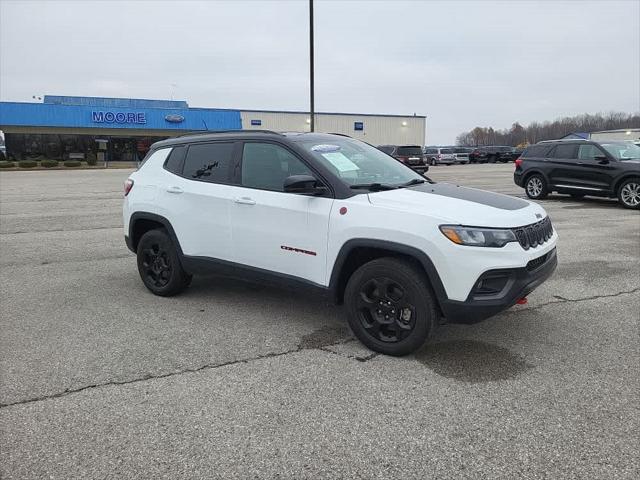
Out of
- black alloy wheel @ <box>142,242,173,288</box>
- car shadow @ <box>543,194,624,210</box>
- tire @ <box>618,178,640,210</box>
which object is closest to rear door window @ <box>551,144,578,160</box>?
car shadow @ <box>543,194,624,210</box>

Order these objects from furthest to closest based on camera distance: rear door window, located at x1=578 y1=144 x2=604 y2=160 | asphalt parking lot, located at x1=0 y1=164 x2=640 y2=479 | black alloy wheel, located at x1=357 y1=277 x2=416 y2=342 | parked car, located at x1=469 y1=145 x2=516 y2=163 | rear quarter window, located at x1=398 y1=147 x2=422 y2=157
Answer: parked car, located at x1=469 y1=145 x2=516 y2=163 → rear quarter window, located at x1=398 y1=147 x2=422 y2=157 → rear door window, located at x1=578 y1=144 x2=604 y2=160 → black alloy wheel, located at x1=357 y1=277 x2=416 y2=342 → asphalt parking lot, located at x1=0 y1=164 x2=640 y2=479

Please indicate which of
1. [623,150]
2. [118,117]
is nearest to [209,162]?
[623,150]

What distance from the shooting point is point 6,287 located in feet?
19.3

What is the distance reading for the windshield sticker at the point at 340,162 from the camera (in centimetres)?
432

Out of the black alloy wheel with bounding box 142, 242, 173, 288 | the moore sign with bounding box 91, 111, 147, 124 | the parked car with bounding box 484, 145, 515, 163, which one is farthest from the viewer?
the moore sign with bounding box 91, 111, 147, 124

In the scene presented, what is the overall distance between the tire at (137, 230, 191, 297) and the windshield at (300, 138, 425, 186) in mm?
1961

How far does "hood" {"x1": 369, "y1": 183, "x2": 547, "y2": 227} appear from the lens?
3625mm

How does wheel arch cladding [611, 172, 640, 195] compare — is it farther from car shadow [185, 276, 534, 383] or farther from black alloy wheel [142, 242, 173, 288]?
black alloy wheel [142, 242, 173, 288]

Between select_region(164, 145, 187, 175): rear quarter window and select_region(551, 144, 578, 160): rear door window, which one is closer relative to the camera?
select_region(164, 145, 187, 175): rear quarter window

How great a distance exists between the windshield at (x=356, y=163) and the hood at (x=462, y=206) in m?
0.31

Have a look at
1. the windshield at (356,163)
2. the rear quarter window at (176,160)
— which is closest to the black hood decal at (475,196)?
the windshield at (356,163)

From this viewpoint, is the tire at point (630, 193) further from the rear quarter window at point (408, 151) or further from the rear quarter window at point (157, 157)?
the rear quarter window at point (408, 151)

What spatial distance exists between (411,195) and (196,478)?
253 cm

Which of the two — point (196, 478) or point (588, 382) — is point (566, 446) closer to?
point (588, 382)
